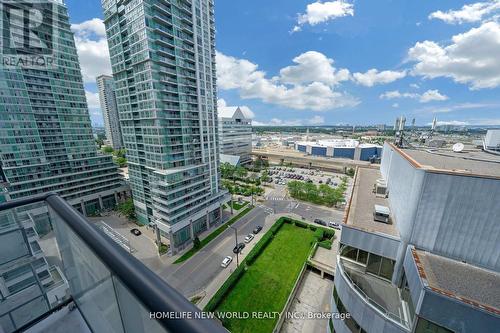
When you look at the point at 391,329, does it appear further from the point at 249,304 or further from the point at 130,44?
the point at 130,44

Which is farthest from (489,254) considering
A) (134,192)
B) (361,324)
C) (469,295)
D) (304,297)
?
(134,192)

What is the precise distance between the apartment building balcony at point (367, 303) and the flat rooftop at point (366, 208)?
2.50m

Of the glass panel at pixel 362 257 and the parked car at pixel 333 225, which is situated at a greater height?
the glass panel at pixel 362 257

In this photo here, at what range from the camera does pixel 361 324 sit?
402 inches

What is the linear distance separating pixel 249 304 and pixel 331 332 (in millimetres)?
8380

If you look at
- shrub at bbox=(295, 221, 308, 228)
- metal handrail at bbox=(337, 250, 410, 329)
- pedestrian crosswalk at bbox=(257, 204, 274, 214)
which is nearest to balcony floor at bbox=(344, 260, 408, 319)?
metal handrail at bbox=(337, 250, 410, 329)

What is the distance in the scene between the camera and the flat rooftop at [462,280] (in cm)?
732

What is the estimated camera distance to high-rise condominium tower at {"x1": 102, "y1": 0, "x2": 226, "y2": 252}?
25.3m

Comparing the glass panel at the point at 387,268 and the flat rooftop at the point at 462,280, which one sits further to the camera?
the glass panel at the point at 387,268

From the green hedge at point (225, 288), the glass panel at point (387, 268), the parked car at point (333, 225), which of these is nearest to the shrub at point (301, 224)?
the parked car at point (333, 225)

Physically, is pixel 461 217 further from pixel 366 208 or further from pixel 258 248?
pixel 258 248

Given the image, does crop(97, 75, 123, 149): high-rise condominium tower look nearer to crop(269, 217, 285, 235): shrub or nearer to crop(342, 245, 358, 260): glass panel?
crop(269, 217, 285, 235): shrub

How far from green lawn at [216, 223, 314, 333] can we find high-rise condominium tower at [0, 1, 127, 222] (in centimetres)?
3551

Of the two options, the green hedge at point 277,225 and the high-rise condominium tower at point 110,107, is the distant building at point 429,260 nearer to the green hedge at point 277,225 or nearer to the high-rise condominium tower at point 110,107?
the green hedge at point 277,225
